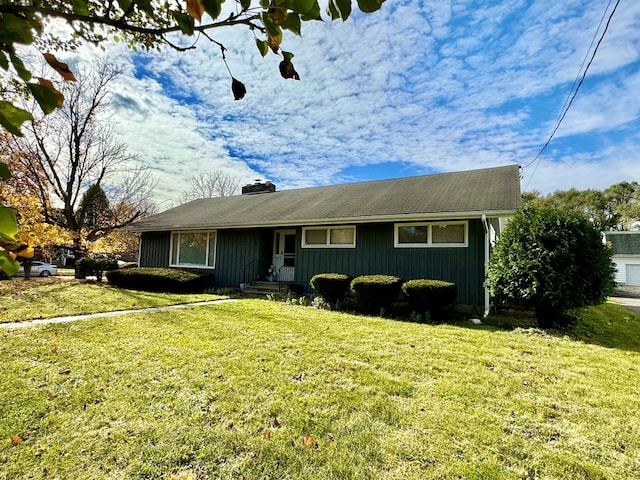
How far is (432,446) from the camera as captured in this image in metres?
2.75

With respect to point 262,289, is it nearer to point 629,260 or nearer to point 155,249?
point 155,249

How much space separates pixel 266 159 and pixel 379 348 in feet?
75.5

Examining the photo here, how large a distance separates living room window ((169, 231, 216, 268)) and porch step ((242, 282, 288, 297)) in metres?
2.55

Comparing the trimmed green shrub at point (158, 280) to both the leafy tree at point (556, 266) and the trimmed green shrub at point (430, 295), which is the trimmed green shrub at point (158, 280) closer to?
the trimmed green shrub at point (430, 295)

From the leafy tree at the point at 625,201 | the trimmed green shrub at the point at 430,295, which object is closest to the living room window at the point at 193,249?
the trimmed green shrub at the point at 430,295

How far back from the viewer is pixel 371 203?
11625 mm

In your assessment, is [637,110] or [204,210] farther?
[204,210]

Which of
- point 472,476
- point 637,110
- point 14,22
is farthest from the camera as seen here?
point 637,110

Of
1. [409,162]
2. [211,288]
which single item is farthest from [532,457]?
[409,162]

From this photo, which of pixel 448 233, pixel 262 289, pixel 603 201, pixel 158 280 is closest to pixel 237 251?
pixel 262 289

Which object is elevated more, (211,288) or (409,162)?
(409,162)

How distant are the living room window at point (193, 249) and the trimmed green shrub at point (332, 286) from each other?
6299 millimetres

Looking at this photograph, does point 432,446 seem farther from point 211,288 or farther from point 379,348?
point 211,288

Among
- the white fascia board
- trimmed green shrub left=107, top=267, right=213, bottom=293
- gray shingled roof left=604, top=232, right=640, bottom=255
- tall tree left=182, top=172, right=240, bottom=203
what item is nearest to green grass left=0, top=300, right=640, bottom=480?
the white fascia board
